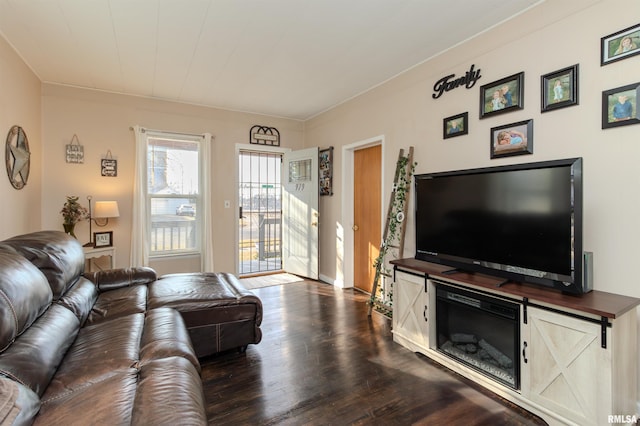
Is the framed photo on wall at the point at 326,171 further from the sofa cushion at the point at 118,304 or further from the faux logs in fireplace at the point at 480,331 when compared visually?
the sofa cushion at the point at 118,304

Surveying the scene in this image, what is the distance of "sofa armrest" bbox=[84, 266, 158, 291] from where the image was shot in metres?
2.69

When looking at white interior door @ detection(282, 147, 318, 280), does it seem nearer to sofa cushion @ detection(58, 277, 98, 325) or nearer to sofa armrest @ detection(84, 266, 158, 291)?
sofa armrest @ detection(84, 266, 158, 291)

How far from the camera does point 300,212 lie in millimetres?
5094

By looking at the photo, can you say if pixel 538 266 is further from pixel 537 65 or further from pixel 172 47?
pixel 172 47

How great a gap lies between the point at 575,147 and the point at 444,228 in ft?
3.32

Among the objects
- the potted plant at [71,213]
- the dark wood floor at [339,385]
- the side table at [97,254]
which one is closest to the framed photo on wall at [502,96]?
the dark wood floor at [339,385]

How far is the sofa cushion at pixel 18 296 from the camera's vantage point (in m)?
1.25

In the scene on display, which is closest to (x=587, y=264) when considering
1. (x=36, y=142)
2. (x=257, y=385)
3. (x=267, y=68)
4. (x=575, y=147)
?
(x=575, y=147)

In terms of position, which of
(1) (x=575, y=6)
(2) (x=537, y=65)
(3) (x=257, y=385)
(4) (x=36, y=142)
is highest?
(1) (x=575, y=6)

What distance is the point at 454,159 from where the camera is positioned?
286cm

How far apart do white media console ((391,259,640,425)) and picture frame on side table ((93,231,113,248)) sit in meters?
4.21

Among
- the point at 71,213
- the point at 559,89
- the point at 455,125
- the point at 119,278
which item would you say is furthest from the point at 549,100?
the point at 71,213

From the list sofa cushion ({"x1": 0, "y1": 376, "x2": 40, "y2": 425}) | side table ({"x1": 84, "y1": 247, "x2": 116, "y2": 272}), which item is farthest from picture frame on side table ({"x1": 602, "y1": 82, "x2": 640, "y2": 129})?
side table ({"x1": 84, "y1": 247, "x2": 116, "y2": 272})

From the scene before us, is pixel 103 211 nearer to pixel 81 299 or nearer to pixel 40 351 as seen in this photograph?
pixel 81 299
